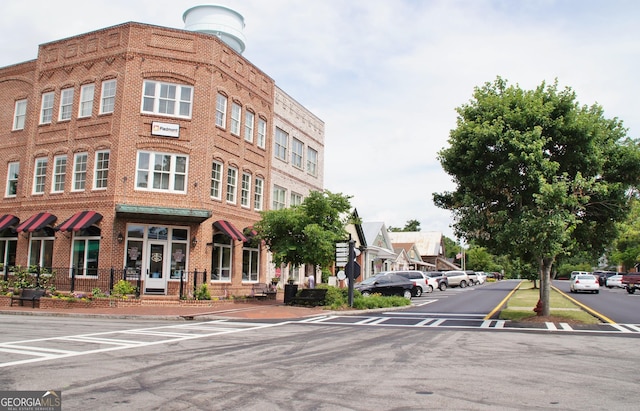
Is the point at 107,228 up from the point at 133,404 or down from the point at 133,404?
up

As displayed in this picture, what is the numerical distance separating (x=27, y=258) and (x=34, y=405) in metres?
21.4

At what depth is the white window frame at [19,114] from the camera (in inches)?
1062

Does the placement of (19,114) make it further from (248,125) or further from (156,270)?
(156,270)

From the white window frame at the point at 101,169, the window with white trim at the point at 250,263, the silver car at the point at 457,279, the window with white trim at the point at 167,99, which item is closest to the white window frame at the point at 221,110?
the window with white trim at the point at 167,99

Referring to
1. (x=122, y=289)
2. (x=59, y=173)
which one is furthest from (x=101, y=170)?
(x=122, y=289)

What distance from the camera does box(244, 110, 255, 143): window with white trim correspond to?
2734cm

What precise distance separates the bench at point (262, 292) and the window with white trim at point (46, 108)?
1303 cm

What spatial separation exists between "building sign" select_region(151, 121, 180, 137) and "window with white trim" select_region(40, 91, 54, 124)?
6333 mm

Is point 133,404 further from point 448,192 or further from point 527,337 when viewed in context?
point 448,192

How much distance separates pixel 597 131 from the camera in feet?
55.7

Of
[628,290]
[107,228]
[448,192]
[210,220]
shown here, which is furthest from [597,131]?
[628,290]

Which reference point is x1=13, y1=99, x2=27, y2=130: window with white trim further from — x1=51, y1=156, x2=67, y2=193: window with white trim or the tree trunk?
the tree trunk

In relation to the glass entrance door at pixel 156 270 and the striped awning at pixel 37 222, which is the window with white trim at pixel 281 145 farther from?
the striped awning at pixel 37 222

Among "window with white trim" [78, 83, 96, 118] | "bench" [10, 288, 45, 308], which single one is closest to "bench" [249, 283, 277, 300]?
"bench" [10, 288, 45, 308]
